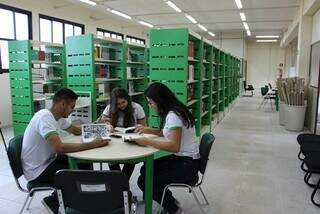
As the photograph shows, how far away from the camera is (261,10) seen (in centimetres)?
984

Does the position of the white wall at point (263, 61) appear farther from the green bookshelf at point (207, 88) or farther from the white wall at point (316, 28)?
the green bookshelf at point (207, 88)

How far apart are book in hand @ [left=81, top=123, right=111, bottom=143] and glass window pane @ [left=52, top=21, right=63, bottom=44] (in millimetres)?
6815

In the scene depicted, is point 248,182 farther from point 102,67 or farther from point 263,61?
point 263,61

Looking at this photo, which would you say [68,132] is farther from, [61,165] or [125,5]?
[125,5]

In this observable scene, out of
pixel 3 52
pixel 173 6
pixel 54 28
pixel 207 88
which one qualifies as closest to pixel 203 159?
pixel 207 88

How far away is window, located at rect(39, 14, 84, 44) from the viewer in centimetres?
810

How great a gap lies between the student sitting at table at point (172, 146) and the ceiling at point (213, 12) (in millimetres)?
6915

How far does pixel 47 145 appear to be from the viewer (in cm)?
240

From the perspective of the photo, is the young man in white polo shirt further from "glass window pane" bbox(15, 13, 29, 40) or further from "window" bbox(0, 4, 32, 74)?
"glass window pane" bbox(15, 13, 29, 40)

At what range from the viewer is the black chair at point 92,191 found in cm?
Answer: 158

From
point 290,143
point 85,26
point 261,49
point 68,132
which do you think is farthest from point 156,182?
point 261,49

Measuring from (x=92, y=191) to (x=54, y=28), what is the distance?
7961mm

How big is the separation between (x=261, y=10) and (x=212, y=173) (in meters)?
7.71

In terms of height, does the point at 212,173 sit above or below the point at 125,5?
below
